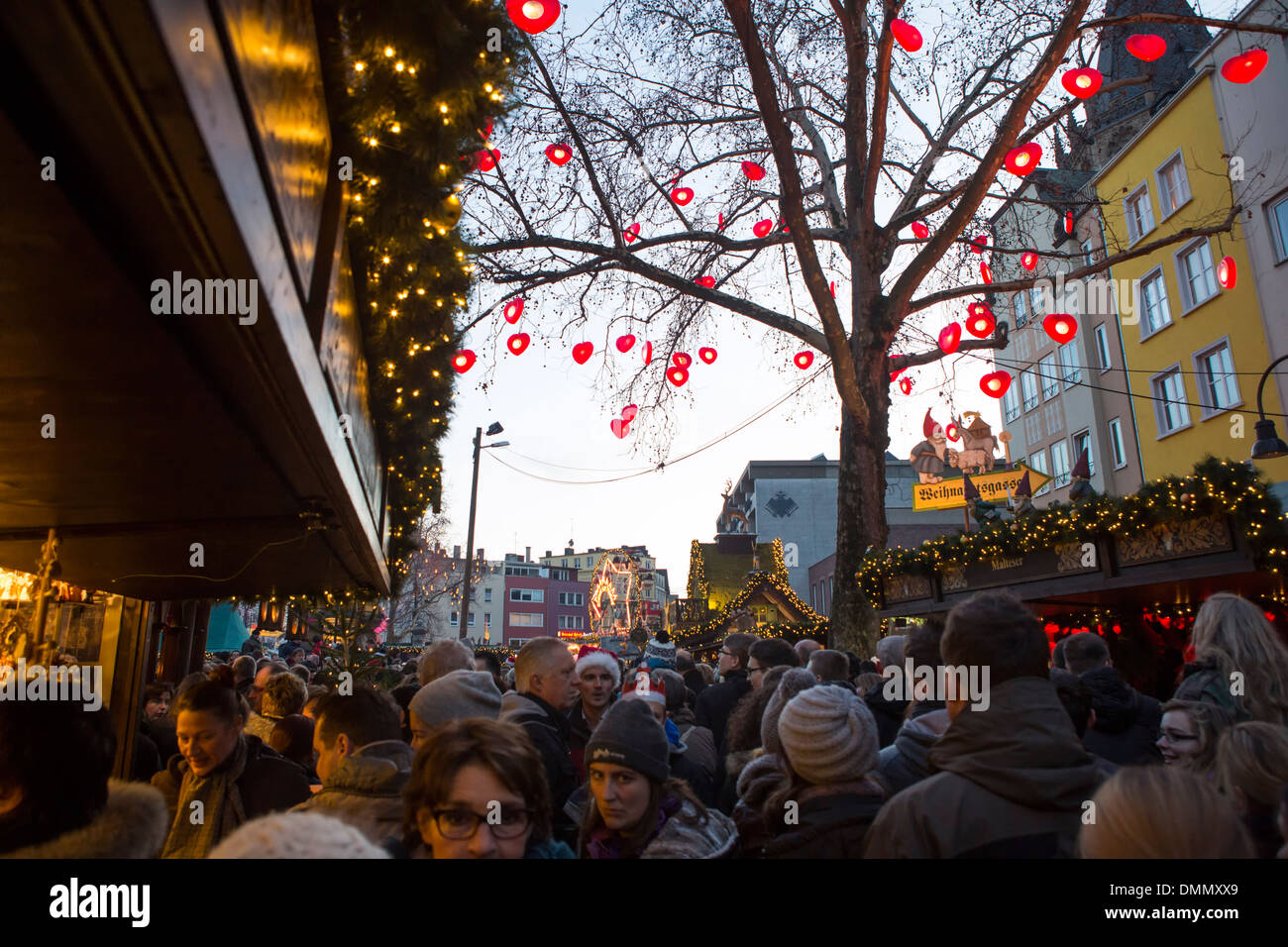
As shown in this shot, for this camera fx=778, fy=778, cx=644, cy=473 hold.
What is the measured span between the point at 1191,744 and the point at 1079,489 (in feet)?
27.8

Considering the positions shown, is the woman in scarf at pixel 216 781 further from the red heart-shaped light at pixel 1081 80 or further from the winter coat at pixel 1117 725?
the red heart-shaped light at pixel 1081 80

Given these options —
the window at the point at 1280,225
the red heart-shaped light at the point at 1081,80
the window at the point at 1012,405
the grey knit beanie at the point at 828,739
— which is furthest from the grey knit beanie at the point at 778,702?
the window at the point at 1012,405

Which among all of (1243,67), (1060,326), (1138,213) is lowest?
(1060,326)

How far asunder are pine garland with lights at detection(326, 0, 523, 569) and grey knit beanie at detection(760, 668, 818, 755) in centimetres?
296

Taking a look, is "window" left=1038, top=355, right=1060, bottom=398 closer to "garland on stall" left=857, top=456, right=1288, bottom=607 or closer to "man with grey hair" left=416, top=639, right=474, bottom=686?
"garland on stall" left=857, top=456, right=1288, bottom=607

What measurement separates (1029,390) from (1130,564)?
1026 inches

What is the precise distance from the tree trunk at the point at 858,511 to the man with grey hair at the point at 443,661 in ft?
25.4

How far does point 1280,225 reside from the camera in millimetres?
17219

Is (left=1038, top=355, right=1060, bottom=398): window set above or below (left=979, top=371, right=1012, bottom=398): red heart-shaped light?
above

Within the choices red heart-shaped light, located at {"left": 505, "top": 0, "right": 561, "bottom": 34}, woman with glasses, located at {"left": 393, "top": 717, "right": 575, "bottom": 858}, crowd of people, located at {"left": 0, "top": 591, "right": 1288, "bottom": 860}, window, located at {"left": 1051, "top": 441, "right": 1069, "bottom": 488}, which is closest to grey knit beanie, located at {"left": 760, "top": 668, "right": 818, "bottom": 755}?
crowd of people, located at {"left": 0, "top": 591, "right": 1288, "bottom": 860}

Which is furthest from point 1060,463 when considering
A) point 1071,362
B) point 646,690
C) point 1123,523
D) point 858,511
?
point 646,690

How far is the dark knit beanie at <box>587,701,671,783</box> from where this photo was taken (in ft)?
9.17

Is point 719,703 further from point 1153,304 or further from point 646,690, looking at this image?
point 1153,304
